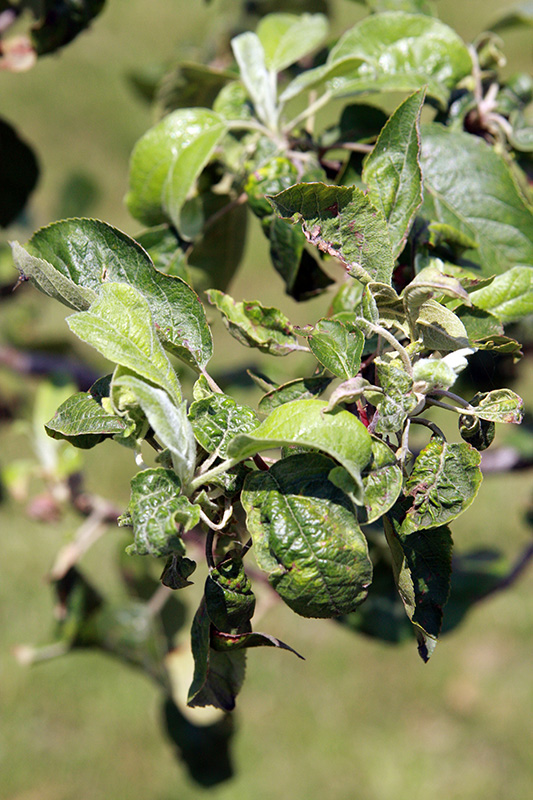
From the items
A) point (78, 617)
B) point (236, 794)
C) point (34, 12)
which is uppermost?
→ point (34, 12)

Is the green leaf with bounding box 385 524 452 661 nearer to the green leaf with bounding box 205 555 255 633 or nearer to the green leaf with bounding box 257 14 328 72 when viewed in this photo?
the green leaf with bounding box 205 555 255 633

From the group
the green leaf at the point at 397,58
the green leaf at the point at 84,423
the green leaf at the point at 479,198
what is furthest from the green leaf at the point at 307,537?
the green leaf at the point at 397,58

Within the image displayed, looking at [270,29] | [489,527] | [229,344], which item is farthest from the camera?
[229,344]

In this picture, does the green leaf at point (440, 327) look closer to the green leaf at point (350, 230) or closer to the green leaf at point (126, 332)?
the green leaf at point (350, 230)

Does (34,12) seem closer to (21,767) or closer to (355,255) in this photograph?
(355,255)

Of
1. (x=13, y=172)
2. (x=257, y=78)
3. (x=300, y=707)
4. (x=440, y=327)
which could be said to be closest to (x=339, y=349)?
(x=440, y=327)

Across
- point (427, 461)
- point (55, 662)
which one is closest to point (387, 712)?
point (55, 662)
